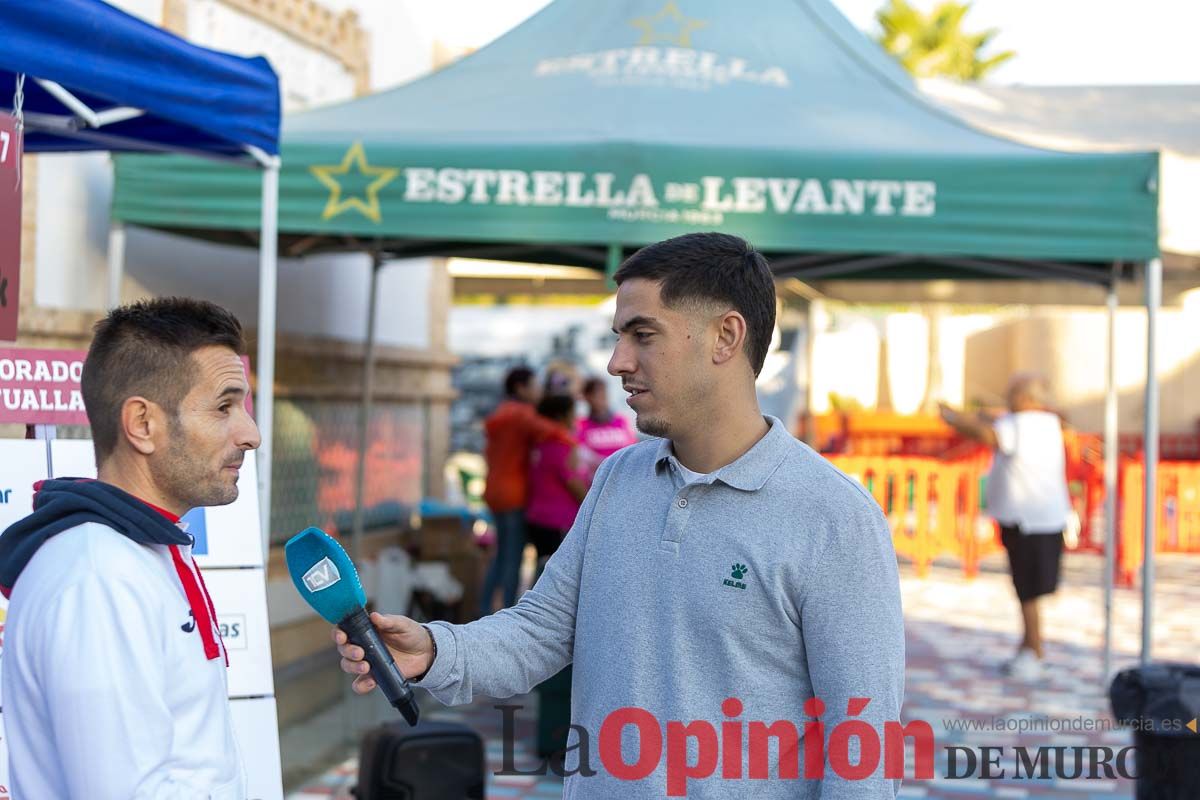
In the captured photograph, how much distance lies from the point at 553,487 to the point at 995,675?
3.21 metres

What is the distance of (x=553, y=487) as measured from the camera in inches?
339

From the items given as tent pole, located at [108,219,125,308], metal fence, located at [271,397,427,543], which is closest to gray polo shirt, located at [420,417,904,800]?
tent pole, located at [108,219,125,308]

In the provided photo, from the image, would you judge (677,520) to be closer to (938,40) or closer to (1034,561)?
(1034,561)

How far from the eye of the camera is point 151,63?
4.25 meters

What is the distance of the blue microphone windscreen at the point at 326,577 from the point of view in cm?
219

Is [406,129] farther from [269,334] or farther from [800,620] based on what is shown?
[800,620]

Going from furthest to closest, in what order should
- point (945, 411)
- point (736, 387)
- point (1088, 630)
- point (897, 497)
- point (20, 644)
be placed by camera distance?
point (897, 497)
point (1088, 630)
point (945, 411)
point (736, 387)
point (20, 644)

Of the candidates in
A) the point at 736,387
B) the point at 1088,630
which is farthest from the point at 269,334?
the point at 1088,630

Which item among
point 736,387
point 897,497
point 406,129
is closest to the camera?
point 736,387

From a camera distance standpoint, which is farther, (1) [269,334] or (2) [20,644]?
(1) [269,334]

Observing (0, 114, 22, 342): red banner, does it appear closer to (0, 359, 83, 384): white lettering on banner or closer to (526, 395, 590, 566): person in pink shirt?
(0, 359, 83, 384): white lettering on banner

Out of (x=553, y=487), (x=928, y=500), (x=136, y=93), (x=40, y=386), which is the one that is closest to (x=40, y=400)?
(x=40, y=386)

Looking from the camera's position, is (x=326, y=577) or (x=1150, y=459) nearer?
(x=326, y=577)

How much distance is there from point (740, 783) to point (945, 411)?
666cm
